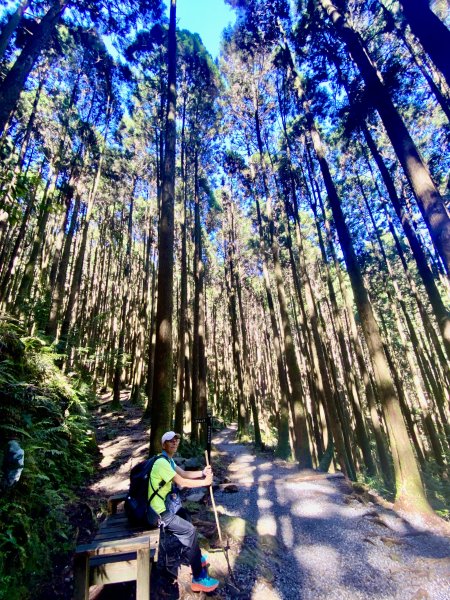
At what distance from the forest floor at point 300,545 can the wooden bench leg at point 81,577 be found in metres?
0.96

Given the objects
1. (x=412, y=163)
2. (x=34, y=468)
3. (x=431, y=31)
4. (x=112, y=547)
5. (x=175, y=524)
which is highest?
(x=431, y=31)

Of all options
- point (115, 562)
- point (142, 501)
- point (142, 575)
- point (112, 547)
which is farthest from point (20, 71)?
point (142, 575)

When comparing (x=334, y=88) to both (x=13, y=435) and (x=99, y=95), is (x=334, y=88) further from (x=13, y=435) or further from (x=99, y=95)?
(x=13, y=435)

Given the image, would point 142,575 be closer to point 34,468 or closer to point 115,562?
point 115,562

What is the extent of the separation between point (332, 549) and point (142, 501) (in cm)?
309

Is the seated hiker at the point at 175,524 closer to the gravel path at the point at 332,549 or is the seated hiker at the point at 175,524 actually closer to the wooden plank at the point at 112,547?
the gravel path at the point at 332,549

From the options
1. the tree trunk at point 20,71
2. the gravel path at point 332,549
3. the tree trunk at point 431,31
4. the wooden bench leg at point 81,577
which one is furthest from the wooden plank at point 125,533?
the tree trunk at point 431,31

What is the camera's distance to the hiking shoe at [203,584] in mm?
2861

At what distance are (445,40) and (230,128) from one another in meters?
12.2

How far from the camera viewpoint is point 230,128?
15375 millimetres

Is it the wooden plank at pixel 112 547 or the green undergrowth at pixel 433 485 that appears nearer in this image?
the wooden plank at pixel 112 547

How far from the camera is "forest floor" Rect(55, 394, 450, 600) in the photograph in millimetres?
3219

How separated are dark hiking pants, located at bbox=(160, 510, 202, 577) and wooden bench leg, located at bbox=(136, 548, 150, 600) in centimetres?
62

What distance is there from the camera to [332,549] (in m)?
4.16
